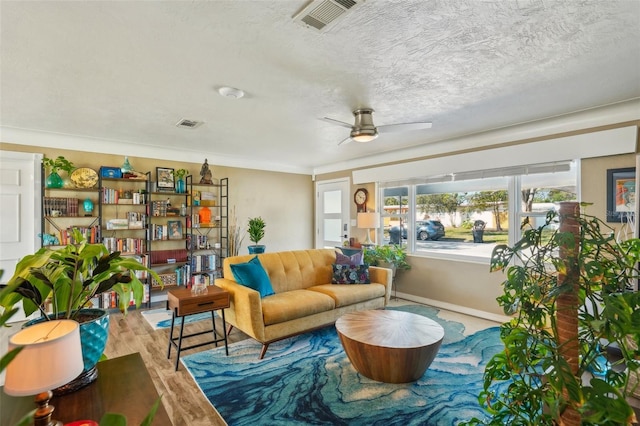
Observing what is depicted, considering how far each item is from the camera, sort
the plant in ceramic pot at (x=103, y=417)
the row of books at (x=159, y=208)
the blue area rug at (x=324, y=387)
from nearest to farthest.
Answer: the plant in ceramic pot at (x=103, y=417), the blue area rug at (x=324, y=387), the row of books at (x=159, y=208)

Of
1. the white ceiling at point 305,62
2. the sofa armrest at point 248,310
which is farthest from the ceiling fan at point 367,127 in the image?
the sofa armrest at point 248,310

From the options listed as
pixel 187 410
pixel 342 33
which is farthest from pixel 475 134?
pixel 187 410

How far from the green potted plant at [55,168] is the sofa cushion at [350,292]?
3525 mm

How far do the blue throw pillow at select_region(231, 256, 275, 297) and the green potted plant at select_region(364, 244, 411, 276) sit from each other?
6.43 feet

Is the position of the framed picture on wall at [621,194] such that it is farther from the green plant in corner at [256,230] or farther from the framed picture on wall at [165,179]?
the framed picture on wall at [165,179]

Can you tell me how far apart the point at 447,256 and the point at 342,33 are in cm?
364

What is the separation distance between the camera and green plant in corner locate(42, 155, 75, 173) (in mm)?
4050

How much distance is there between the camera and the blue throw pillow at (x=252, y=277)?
3320 mm

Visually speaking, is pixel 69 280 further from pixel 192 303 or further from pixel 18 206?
pixel 18 206

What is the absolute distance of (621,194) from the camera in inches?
120

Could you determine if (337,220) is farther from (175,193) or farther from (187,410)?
(187,410)

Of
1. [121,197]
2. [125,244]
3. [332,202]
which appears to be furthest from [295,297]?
[332,202]

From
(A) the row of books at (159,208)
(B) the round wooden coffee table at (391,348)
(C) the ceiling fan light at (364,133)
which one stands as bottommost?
(B) the round wooden coffee table at (391,348)

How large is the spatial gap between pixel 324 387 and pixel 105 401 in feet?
5.70
